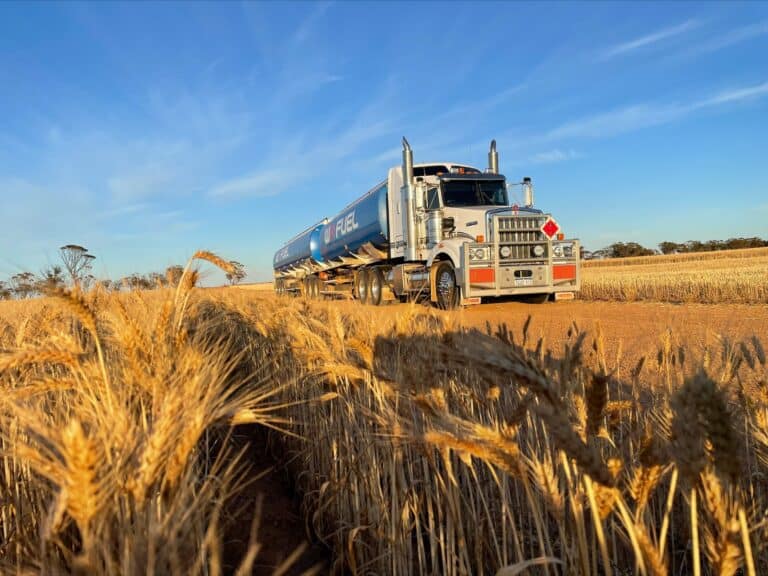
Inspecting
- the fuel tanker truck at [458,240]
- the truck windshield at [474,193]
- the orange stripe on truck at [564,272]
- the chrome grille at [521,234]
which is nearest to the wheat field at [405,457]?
the fuel tanker truck at [458,240]

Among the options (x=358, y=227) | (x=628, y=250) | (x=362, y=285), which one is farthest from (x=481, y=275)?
(x=628, y=250)

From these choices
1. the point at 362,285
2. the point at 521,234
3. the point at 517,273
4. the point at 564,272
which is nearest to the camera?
the point at 517,273

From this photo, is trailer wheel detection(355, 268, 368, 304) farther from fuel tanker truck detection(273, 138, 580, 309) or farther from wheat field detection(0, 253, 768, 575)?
wheat field detection(0, 253, 768, 575)

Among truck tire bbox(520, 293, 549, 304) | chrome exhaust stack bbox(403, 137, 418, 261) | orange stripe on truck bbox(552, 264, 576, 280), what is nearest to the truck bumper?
orange stripe on truck bbox(552, 264, 576, 280)

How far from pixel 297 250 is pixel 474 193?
1234cm

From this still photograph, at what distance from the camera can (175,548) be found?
0.87 m

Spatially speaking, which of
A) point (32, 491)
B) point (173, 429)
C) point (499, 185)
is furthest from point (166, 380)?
point (499, 185)

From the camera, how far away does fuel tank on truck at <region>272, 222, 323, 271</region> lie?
2038cm

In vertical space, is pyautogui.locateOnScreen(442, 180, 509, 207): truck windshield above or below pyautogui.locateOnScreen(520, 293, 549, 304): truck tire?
above

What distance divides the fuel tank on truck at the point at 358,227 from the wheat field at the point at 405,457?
1053 cm

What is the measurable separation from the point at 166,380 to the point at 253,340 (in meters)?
3.78

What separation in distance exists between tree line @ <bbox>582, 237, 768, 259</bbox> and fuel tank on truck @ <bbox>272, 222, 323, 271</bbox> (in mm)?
37897

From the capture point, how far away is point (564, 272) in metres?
11.1

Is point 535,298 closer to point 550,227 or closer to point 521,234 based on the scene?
point 550,227
